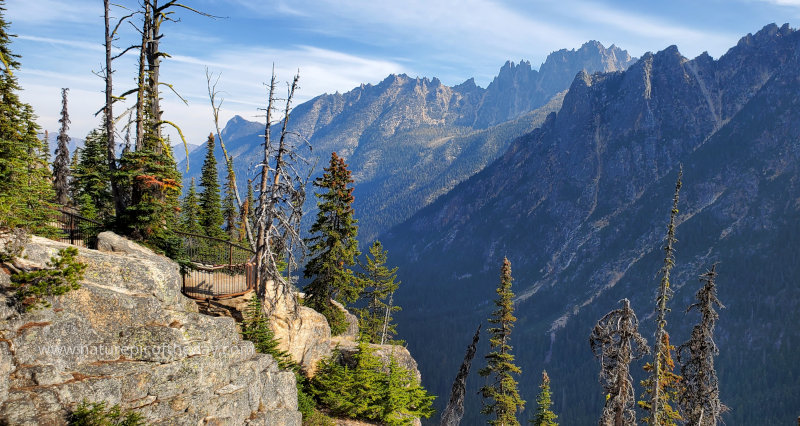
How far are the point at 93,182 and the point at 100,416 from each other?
36.4 metres

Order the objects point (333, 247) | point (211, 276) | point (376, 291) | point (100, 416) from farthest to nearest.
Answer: point (376, 291) → point (333, 247) → point (211, 276) → point (100, 416)

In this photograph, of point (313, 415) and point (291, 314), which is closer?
point (313, 415)

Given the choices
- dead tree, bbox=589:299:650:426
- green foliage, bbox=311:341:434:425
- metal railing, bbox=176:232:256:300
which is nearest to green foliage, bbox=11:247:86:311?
metal railing, bbox=176:232:256:300

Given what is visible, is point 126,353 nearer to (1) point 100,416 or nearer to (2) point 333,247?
(1) point 100,416

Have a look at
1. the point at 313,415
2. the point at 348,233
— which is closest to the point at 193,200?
the point at 348,233

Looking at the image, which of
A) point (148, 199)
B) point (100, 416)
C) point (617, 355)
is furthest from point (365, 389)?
point (100, 416)

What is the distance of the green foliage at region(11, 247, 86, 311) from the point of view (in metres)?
12.1

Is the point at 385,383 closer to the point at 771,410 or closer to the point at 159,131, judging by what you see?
the point at 159,131

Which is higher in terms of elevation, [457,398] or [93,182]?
[93,182]

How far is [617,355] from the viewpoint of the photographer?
18.3m

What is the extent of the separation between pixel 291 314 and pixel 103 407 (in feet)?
38.2

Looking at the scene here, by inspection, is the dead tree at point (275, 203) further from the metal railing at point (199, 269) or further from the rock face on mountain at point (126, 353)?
the rock face on mountain at point (126, 353)

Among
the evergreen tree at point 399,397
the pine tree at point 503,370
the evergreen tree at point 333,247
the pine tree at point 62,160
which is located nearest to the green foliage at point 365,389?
the evergreen tree at point 399,397

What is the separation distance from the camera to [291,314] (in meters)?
23.7
